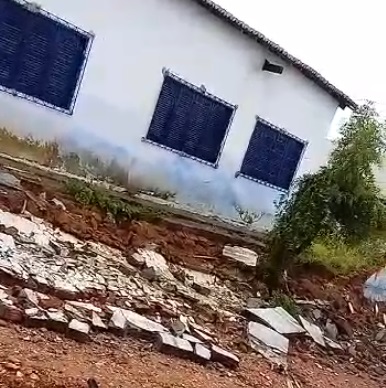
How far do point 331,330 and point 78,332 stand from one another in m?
3.78

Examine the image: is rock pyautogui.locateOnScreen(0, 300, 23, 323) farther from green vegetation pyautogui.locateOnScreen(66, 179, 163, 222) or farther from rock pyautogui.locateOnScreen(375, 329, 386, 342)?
rock pyautogui.locateOnScreen(375, 329, 386, 342)

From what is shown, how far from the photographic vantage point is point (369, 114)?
283 inches

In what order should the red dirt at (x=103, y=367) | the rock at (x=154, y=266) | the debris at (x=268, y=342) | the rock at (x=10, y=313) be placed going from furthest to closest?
the rock at (x=154, y=266) < the debris at (x=268, y=342) < the rock at (x=10, y=313) < the red dirt at (x=103, y=367)

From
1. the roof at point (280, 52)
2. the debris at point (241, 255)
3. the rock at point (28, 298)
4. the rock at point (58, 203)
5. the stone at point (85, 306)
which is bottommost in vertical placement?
the stone at point (85, 306)

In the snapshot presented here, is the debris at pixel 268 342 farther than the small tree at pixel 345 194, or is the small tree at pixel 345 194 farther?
the small tree at pixel 345 194

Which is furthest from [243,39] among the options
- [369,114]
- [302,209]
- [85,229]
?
[85,229]

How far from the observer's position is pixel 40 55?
7371 mm

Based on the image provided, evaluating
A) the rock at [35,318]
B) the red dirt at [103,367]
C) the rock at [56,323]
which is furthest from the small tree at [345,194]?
the rock at [35,318]

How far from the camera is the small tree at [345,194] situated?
688 cm

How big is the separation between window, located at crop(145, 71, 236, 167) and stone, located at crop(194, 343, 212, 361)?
4323 mm

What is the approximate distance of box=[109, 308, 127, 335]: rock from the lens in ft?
15.4

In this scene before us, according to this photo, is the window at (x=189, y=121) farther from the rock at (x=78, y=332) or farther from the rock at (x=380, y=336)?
the rock at (x=78, y=332)

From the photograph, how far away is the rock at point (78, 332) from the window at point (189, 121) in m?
4.67

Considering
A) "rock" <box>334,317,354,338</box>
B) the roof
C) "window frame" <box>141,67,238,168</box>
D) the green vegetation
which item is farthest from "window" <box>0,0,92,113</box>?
"rock" <box>334,317,354,338</box>
